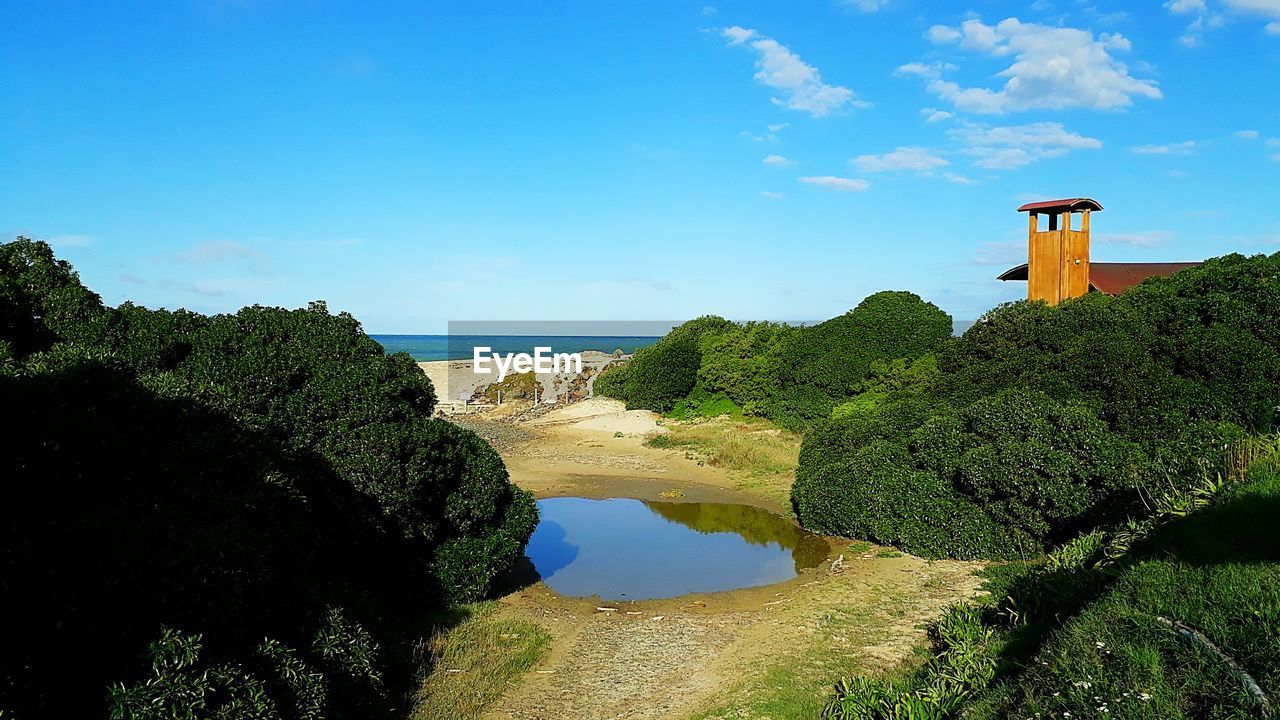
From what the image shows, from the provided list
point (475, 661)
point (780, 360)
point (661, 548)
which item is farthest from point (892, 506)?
point (780, 360)

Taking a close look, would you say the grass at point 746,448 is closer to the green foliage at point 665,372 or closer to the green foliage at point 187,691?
the green foliage at point 665,372

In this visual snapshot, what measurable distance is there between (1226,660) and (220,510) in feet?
21.7

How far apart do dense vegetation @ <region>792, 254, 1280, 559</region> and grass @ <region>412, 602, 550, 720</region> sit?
6.35 m

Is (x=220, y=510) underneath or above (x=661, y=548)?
above

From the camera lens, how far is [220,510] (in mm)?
5719

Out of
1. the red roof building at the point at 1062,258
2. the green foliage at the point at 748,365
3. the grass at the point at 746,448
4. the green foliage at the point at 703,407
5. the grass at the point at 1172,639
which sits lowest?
the grass at the point at 746,448

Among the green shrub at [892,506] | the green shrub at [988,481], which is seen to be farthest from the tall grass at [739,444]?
the green shrub at [988,481]

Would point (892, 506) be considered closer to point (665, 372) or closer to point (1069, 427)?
point (1069, 427)

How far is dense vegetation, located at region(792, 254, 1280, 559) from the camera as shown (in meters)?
10.9

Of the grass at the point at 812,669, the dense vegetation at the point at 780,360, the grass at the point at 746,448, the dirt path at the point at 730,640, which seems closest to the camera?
the grass at the point at 812,669

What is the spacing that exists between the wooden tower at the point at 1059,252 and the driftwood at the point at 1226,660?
20.6 meters

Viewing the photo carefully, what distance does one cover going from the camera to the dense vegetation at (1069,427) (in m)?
10.9

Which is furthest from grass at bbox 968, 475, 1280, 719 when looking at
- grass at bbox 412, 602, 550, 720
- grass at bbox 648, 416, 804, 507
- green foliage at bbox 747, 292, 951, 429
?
green foliage at bbox 747, 292, 951, 429

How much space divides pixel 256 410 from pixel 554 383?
3223 cm
